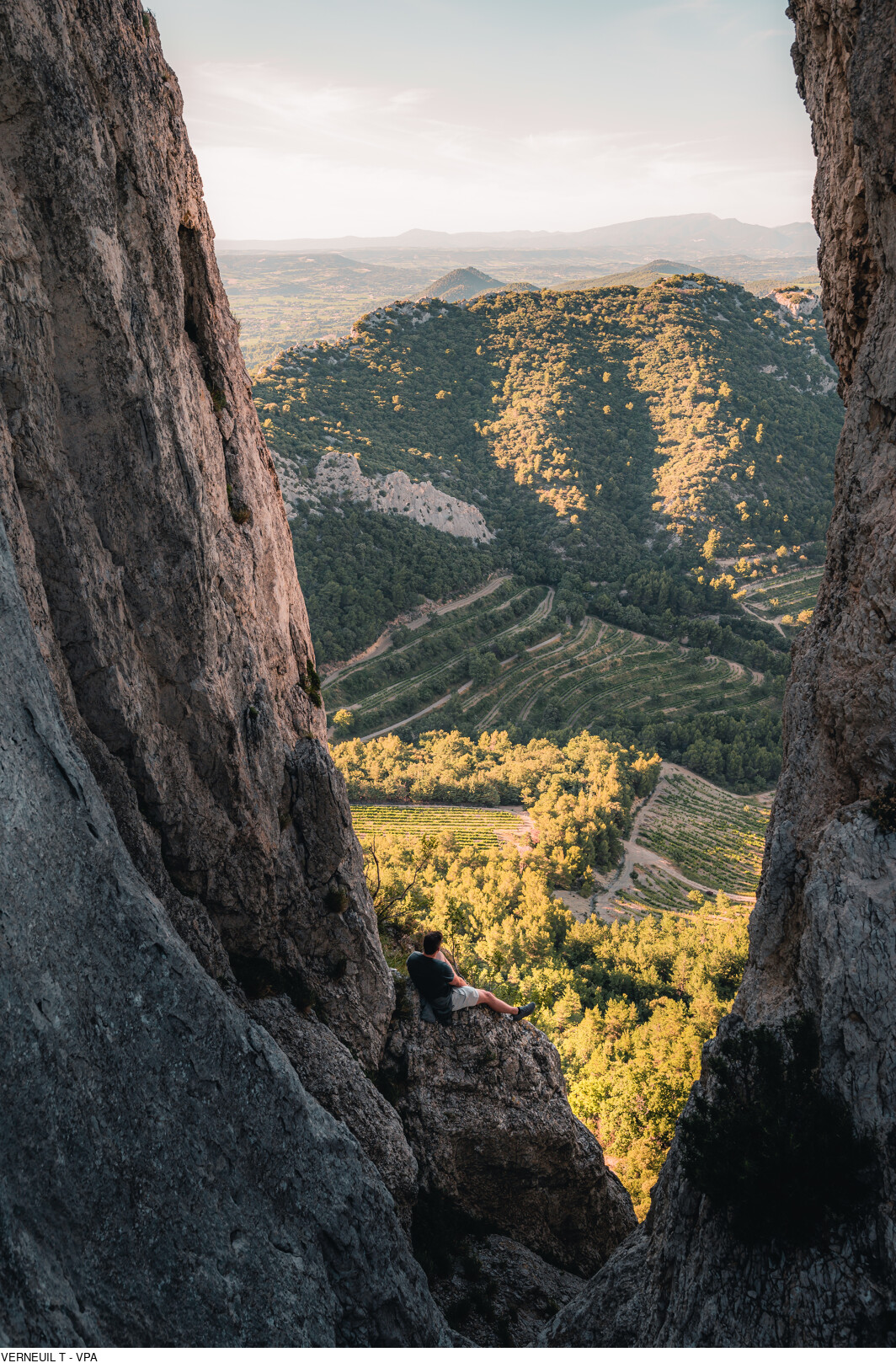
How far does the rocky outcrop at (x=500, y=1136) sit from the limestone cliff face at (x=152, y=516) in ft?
3.89

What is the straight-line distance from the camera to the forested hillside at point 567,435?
92.6m

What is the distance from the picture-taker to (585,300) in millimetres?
150875

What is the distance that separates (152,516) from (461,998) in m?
11.0

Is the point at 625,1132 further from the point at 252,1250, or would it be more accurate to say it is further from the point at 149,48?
the point at 149,48

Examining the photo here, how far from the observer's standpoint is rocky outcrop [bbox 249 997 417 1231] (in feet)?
38.0

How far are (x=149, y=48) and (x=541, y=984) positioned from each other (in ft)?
107

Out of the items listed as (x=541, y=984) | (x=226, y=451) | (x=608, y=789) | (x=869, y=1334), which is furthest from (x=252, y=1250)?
(x=608, y=789)

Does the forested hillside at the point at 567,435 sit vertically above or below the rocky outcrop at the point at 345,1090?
above

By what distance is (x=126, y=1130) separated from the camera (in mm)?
7520

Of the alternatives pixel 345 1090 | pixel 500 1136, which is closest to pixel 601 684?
pixel 500 1136

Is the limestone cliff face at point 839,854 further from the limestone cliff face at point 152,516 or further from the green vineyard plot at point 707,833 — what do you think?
the green vineyard plot at point 707,833

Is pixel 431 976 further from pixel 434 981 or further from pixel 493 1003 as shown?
pixel 493 1003

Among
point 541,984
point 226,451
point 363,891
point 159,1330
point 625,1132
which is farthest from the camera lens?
point 541,984

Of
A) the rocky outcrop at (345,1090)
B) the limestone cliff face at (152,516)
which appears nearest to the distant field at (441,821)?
the rocky outcrop at (345,1090)
